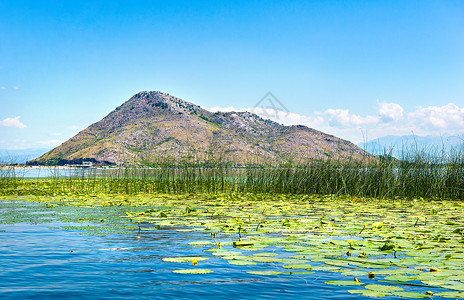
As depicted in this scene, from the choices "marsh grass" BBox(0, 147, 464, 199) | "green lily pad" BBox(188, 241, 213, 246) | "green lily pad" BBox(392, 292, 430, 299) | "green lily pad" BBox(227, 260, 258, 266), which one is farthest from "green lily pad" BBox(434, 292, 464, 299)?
"marsh grass" BBox(0, 147, 464, 199)

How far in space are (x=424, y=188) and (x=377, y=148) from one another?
7.25 feet

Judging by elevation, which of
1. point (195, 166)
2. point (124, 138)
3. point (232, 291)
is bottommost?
point (232, 291)

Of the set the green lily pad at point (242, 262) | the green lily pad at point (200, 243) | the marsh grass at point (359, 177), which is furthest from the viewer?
the marsh grass at point (359, 177)

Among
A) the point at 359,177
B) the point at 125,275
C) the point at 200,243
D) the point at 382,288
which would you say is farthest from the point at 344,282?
the point at 359,177

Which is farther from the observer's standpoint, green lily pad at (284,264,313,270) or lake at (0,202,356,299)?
green lily pad at (284,264,313,270)

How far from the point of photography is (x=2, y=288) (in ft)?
13.4

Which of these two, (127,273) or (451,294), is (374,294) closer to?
(451,294)

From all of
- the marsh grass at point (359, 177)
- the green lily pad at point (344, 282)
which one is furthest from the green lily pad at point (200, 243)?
the marsh grass at point (359, 177)

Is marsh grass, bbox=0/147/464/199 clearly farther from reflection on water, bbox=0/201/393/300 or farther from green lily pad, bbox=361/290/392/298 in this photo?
green lily pad, bbox=361/290/392/298

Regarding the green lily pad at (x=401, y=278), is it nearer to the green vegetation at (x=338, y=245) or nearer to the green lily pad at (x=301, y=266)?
the green vegetation at (x=338, y=245)

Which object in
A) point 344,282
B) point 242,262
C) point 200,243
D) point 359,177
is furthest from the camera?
point 359,177

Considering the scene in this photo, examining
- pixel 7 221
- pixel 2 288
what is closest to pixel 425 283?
pixel 2 288

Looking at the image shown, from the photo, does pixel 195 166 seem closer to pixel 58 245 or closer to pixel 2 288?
pixel 58 245

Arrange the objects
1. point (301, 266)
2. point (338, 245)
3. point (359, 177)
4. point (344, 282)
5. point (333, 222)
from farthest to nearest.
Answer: point (359, 177)
point (333, 222)
point (338, 245)
point (301, 266)
point (344, 282)
